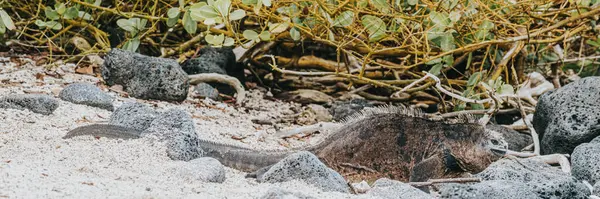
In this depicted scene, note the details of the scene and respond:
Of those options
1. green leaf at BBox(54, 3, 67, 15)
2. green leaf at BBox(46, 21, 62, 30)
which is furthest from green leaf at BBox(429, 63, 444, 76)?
green leaf at BBox(46, 21, 62, 30)

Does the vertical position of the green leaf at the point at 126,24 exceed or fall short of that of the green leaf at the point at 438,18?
it falls short

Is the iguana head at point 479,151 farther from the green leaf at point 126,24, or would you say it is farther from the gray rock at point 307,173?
the green leaf at point 126,24

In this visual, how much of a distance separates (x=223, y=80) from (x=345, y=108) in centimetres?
94

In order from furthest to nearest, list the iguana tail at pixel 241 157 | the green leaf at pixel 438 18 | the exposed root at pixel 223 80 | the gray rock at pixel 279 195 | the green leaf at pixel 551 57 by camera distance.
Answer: the green leaf at pixel 551 57 → the exposed root at pixel 223 80 → the green leaf at pixel 438 18 → the iguana tail at pixel 241 157 → the gray rock at pixel 279 195

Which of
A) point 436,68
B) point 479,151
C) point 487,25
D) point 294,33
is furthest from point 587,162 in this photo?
point 294,33

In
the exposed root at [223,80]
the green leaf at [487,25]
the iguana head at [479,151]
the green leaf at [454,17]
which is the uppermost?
the green leaf at [454,17]

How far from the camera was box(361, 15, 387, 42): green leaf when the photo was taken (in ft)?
15.5

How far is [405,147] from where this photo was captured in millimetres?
4324

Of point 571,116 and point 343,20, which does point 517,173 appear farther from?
point 343,20

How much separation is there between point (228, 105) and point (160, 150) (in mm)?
2039

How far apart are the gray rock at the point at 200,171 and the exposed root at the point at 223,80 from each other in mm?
2360

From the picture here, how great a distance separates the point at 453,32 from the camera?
16.4 ft

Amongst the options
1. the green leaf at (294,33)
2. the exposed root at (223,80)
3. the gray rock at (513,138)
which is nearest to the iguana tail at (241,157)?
the green leaf at (294,33)

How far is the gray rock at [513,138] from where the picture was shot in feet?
16.6
